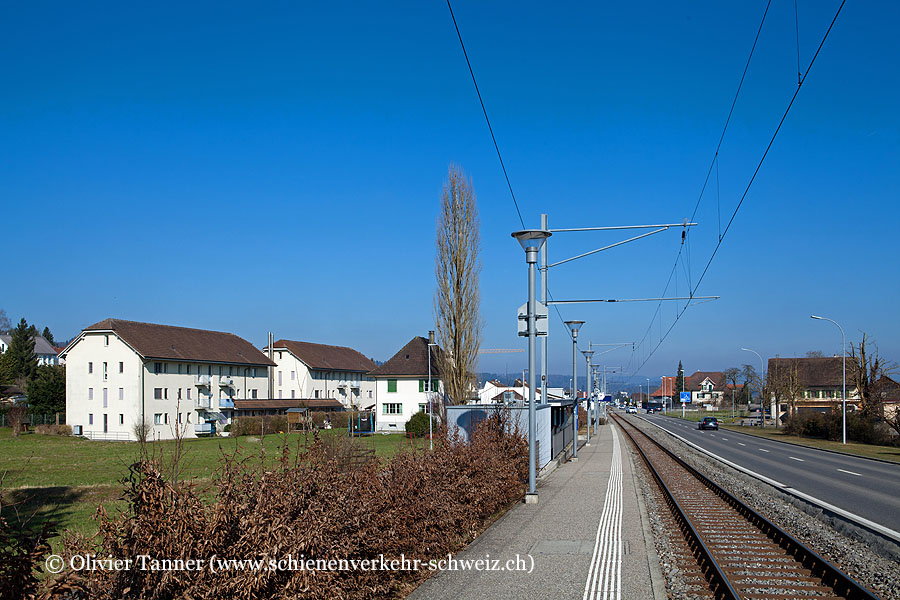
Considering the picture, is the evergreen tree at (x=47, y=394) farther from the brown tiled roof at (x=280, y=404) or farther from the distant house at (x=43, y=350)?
the distant house at (x=43, y=350)

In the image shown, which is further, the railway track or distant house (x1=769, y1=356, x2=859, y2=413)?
distant house (x1=769, y1=356, x2=859, y2=413)

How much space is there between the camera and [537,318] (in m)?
18.9

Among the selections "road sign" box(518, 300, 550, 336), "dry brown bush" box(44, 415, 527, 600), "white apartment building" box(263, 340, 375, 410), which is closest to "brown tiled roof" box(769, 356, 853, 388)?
"white apartment building" box(263, 340, 375, 410)

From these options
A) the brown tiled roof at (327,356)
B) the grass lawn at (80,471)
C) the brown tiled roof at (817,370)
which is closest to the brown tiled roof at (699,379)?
the brown tiled roof at (817,370)

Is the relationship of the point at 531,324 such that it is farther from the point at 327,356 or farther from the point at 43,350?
the point at 43,350

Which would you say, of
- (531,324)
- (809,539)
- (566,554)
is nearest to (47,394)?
(531,324)

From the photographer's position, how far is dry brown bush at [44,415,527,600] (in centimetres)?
536

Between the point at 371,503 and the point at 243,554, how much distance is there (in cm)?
230

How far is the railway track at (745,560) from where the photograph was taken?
29.7 ft

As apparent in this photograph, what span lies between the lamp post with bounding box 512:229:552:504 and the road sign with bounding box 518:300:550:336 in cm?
36

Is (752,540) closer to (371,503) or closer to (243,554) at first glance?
(371,503)

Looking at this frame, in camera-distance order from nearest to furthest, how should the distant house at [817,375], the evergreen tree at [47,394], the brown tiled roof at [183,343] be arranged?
the brown tiled roof at [183,343] < the evergreen tree at [47,394] < the distant house at [817,375]

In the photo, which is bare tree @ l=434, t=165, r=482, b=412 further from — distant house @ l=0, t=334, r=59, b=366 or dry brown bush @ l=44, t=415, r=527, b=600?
distant house @ l=0, t=334, r=59, b=366

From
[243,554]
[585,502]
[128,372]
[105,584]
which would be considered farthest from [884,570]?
[128,372]
